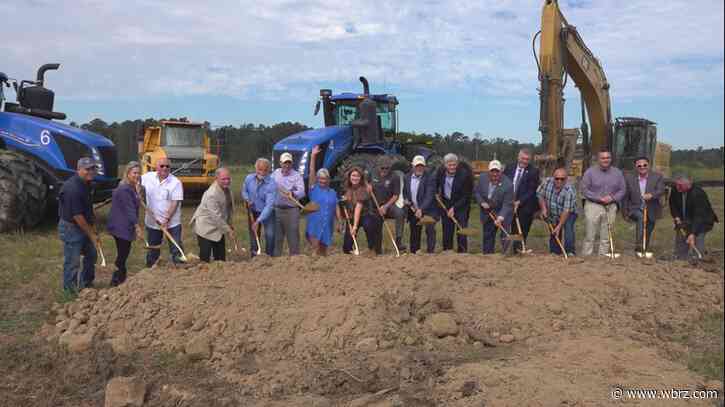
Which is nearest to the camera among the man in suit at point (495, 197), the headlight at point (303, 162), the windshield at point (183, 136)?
the man in suit at point (495, 197)

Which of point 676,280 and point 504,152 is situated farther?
point 504,152

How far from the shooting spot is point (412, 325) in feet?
18.6

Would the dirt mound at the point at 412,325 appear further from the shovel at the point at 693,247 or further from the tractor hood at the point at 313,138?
the tractor hood at the point at 313,138

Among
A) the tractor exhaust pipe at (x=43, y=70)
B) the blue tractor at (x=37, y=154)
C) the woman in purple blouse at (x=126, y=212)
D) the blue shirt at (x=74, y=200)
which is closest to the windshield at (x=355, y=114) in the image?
the blue tractor at (x=37, y=154)

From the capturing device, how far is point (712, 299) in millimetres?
7383

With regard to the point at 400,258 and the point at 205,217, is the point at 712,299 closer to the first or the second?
the point at 400,258

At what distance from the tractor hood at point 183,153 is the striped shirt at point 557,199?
34.6 ft

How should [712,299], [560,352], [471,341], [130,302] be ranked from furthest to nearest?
[712,299]
[130,302]
[471,341]
[560,352]

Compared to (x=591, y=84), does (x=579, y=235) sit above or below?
below

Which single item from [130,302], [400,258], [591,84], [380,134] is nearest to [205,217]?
[130,302]

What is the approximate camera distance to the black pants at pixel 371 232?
8.67 meters

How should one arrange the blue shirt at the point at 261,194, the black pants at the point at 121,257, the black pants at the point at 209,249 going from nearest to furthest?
the black pants at the point at 121,257
the black pants at the point at 209,249
the blue shirt at the point at 261,194

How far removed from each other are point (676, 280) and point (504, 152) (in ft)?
46.2

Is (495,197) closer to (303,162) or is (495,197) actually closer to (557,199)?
(557,199)
